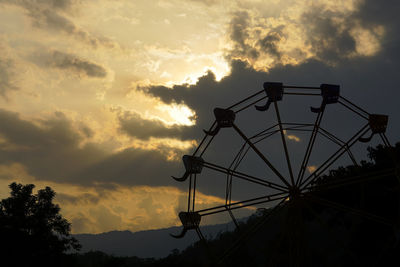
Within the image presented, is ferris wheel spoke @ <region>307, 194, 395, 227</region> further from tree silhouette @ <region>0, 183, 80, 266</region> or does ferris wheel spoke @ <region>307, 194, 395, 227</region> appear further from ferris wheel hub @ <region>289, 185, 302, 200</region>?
tree silhouette @ <region>0, 183, 80, 266</region>

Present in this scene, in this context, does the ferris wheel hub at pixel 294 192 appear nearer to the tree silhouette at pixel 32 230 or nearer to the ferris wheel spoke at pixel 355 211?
the ferris wheel spoke at pixel 355 211

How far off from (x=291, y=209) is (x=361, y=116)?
783 centimetres

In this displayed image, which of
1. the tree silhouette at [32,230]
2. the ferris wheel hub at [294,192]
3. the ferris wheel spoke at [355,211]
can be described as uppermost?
the tree silhouette at [32,230]

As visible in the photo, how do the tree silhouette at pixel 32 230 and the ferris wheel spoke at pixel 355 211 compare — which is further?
the tree silhouette at pixel 32 230

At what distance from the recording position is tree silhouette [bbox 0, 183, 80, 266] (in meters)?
52.6

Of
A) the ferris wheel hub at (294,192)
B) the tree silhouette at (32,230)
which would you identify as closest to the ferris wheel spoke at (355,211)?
the ferris wheel hub at (294,192)

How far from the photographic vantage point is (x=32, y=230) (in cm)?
5734

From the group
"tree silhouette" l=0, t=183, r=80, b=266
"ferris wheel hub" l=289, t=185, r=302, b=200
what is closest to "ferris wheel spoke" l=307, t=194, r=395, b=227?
"ferris wheel hub" l=289, t=185, r=302, b=200

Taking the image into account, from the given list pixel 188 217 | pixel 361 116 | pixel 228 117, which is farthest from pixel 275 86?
pixel 188 217

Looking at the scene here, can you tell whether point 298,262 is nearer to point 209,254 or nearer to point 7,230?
point 209,254

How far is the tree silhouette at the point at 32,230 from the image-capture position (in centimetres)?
5256

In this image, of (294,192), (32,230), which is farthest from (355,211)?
(32,230)

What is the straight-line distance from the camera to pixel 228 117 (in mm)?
23625

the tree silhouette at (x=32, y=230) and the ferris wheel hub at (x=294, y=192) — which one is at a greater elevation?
the tree silhouette at (x=32, y=230)
